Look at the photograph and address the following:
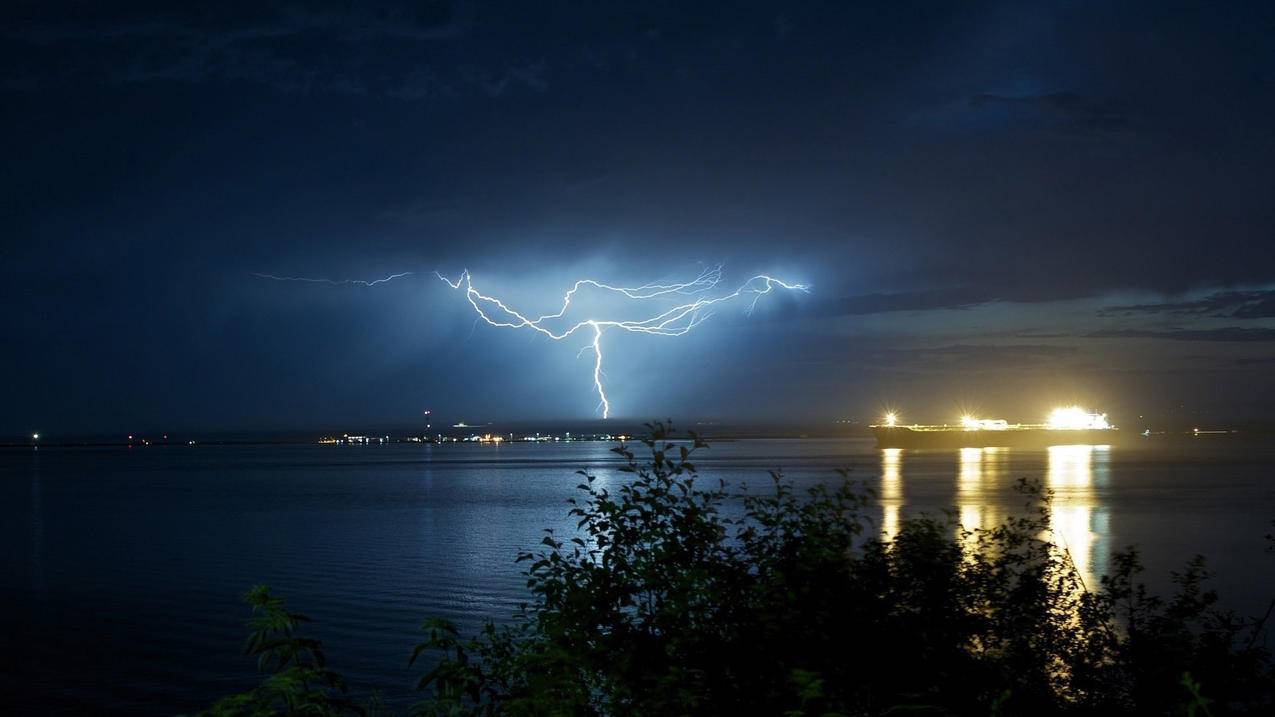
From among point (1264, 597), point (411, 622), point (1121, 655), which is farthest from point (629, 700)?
point (1264, 597)

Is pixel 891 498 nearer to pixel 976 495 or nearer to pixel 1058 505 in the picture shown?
pixel 976 495

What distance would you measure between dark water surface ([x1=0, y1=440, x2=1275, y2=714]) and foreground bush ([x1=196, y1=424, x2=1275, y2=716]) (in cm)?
789

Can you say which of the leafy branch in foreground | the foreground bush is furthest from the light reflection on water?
the leafy branch in foreground

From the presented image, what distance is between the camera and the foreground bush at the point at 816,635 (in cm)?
771

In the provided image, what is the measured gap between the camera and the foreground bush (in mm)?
7715

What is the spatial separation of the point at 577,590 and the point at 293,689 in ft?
10.2

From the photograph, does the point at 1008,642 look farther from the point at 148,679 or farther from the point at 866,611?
the point at 148,679

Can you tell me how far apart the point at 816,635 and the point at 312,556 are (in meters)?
38.3

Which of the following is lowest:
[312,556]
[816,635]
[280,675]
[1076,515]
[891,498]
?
[891,498]

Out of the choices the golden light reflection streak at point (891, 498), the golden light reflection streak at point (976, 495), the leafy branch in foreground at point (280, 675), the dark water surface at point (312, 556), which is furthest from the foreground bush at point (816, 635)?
the golden light reflection streak at point (891, 498)

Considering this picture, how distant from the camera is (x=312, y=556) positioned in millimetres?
42719

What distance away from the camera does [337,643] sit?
80.8ft

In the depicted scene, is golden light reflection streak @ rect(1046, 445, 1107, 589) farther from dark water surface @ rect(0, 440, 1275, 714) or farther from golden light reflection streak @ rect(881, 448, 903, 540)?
golden light reflection streak @ rect(881, 448, 903, 540)

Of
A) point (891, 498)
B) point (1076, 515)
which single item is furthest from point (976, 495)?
point (1076, 515)
